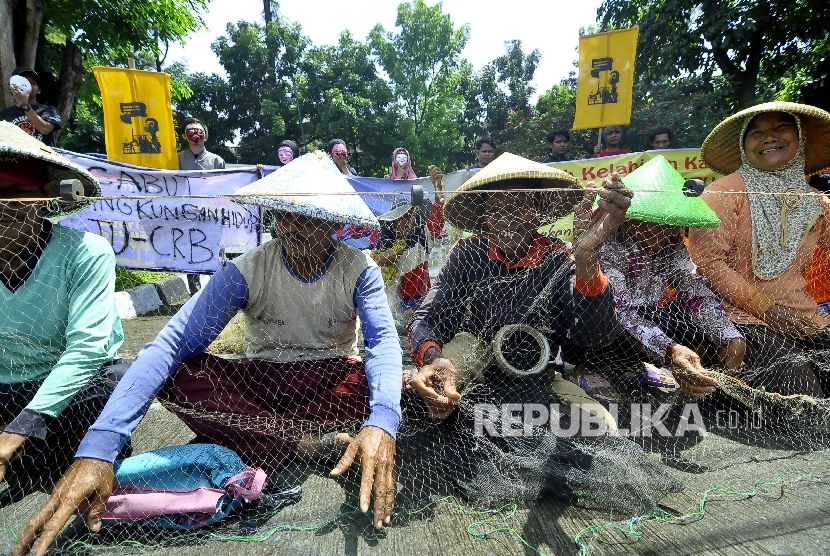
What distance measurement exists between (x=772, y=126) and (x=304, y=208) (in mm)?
2888

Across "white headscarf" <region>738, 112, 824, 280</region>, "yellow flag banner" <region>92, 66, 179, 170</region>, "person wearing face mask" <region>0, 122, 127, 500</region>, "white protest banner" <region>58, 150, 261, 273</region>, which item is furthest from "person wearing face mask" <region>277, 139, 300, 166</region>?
"white headscarf" <region>738, 112, 824, 280</region>

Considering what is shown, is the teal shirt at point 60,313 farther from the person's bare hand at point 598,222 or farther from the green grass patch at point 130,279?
the green grass patch at point 130,279

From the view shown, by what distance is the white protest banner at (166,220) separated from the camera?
17.3ft

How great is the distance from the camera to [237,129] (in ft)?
85.6

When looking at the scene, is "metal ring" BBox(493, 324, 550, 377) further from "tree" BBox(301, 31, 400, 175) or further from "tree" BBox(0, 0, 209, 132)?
"tree" BBox(301, 31, 400, 175)

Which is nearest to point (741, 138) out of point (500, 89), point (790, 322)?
point (790, 322)

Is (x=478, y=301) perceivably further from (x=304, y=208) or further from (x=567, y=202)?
(x=304, y=208)

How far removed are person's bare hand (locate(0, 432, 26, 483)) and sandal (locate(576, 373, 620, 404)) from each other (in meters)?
2.72

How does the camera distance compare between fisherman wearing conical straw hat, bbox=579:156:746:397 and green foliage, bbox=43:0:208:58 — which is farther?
green foliage, bbox=43:0:208:58

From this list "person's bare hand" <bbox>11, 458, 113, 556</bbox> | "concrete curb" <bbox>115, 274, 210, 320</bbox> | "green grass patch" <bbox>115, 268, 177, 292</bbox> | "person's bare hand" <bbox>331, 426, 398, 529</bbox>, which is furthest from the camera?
"green grass patch" <bbox>115, 268, 177, 292</bbox>

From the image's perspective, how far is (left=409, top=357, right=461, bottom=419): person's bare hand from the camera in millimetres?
2090

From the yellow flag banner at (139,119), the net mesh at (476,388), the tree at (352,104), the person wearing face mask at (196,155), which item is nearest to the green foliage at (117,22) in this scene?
the yellow flag banner at (139,119)

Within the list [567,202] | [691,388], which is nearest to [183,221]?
[567,202]

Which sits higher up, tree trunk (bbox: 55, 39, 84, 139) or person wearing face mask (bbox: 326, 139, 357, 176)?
tree trunk (bbox: 55, 39, 84, 139)
